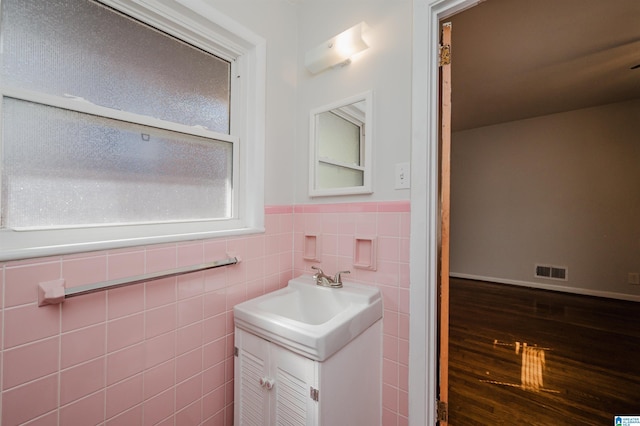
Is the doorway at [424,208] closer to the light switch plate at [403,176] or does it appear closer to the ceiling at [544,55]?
the light switch plate at [403,176]

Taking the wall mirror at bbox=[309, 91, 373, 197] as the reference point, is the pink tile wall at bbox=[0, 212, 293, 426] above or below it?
below

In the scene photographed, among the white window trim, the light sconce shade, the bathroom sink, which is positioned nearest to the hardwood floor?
the bathroom sink

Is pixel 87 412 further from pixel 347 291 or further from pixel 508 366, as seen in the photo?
pixel 508 366

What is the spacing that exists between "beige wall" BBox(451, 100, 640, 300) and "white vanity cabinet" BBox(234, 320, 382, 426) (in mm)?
3875

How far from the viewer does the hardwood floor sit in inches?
59.0

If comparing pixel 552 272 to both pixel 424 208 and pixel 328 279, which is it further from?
pixel 328 279

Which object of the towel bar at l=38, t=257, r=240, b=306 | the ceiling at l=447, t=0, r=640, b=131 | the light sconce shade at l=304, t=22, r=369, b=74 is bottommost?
the towel bar at l=38, t=257, r=240, b=306

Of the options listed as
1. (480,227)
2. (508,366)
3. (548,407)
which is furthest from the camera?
(480,227)

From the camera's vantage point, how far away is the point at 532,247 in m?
3.89

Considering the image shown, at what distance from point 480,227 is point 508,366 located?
294cm

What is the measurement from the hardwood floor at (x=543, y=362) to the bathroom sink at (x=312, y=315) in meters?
0.93

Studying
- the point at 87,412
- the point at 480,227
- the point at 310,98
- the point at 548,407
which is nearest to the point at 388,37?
the point at 310,98

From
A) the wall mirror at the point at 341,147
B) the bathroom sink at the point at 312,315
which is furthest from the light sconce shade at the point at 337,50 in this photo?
the bathroom sink at the point at 312,315

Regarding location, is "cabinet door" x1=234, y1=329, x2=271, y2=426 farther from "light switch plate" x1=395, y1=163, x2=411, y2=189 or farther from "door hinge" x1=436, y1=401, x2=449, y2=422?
"light switch plate" x1=395, y1=163, x2=411, y2=189
